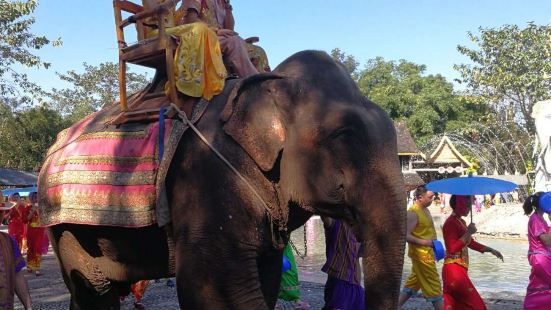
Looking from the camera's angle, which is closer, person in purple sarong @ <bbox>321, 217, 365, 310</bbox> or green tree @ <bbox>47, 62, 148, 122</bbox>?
person in purple sarong @ <bbox>321, 217, 365, 310</bbox>

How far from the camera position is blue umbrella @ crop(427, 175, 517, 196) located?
21.9 feet

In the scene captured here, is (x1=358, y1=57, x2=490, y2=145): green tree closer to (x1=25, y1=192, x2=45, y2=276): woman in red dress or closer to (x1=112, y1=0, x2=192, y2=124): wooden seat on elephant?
(x1=25, y1=192, x2=45, y2=276): woman in red dress

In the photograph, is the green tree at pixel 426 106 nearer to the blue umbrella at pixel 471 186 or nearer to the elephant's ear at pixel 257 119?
the blue umbrella at pixel 471 186

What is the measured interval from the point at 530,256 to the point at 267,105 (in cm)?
A: 431

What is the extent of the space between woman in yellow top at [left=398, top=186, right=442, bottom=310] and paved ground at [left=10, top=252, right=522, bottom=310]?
87cm

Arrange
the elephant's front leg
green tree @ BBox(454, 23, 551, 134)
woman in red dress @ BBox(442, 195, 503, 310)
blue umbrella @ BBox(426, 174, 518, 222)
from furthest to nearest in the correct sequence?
1. green tree @ BBox(454, 23, 551, 134)
2. blue umbrella @ BBox(426, 174, 518, 222)
3. woman in red dress @ BBox(442, 195, 503, 310)
4. the elephant's front leg

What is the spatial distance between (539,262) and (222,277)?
431 centimetres

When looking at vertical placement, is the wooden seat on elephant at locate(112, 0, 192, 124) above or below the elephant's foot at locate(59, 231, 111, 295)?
above

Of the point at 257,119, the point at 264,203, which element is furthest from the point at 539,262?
the point at 257,119

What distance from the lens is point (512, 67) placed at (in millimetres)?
35375

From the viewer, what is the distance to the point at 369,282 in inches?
116

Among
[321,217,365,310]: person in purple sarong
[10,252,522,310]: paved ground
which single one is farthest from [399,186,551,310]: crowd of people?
[10,252,522,310]: paved ground

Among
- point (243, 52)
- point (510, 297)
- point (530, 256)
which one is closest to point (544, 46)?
point (510, 297)

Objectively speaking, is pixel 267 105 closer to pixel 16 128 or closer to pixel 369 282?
pixel 369 282
